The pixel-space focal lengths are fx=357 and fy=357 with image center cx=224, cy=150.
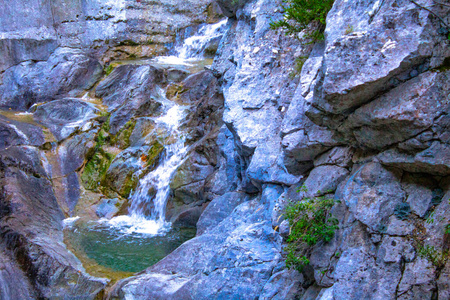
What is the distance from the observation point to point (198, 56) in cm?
1431

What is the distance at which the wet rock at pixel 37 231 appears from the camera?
5.93 m

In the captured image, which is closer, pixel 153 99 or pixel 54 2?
pixel 153 99

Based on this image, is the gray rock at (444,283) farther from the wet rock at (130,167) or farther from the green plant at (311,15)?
the wet rock at (130,167)

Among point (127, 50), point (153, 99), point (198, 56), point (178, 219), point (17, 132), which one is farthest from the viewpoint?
point (127, 50)

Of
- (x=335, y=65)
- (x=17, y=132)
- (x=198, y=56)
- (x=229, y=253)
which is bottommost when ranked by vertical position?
(x=229, y=253)

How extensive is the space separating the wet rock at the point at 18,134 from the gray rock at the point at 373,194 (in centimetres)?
964

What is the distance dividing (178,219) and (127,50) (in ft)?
31.8

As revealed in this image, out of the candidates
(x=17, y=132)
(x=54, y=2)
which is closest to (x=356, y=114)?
(x=17, y=132)

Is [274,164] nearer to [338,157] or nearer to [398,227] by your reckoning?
[338,157]

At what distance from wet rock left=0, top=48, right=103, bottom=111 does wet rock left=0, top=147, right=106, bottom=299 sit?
4.21 m

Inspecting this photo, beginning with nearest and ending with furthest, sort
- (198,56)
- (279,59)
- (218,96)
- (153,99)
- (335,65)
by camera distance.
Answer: (335,65), (279,59), (218,96), (153,99), (198,56)

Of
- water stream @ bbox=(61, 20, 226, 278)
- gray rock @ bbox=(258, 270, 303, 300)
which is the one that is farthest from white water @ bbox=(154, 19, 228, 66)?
gray rock @ bbox=(258, 270, 303, 300)

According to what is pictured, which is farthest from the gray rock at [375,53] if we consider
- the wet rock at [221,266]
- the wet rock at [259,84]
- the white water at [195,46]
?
the white water at [195,46]

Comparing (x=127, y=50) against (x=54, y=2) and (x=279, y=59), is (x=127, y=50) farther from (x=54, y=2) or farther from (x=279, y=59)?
(x=279, y=59)
